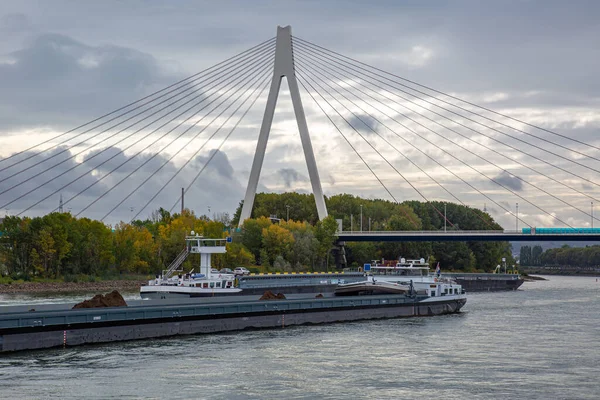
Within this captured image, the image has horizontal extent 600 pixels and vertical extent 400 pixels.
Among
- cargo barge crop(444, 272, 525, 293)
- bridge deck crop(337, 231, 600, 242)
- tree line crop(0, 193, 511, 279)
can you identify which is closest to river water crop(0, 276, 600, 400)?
tree line crop(0, 193, 511, 279)

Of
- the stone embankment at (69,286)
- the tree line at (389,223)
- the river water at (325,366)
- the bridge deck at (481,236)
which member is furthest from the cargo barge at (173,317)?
the tree line at (389,223)

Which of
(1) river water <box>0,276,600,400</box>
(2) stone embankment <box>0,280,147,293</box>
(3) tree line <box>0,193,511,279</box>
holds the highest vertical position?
(3) tree line <box>0,193,511,279</box>

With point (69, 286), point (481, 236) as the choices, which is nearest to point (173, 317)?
point (69, 286)

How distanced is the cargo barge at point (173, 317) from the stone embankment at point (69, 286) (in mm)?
37059

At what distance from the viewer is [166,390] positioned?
2869 cm

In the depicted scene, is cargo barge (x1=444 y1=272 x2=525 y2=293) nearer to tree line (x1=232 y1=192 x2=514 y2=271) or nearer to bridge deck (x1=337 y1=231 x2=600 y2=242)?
bridge deck (x1=337 y1=231 x2=600 y2=242)

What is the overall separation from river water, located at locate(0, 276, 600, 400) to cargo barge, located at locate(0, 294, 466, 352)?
81cm

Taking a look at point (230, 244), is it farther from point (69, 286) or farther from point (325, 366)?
point (325, 366)

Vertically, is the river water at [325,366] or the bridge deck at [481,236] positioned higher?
the bridge deck at [481,236]

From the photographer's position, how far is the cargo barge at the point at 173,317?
36125mm

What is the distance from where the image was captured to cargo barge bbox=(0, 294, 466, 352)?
119 feet

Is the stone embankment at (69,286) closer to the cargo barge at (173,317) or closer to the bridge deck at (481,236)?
the cargo barge at (173,317)

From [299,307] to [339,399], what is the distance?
21.5 meters

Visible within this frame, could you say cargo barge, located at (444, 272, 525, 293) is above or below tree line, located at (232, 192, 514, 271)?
below
